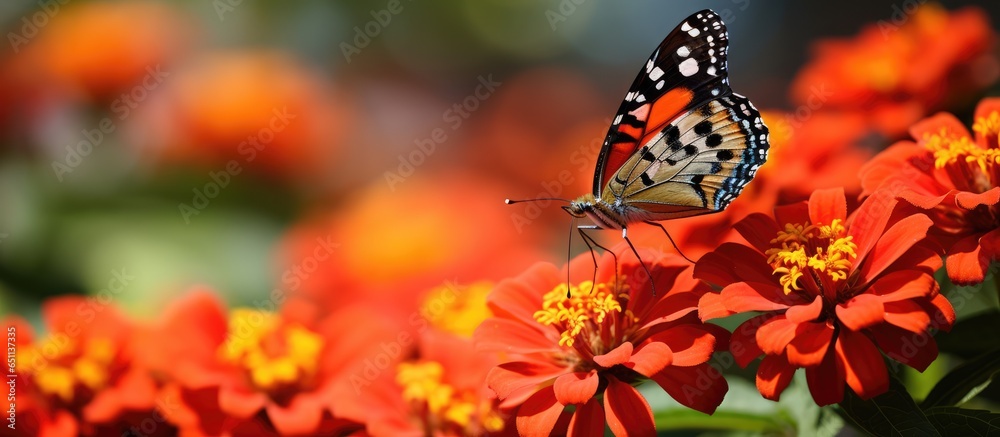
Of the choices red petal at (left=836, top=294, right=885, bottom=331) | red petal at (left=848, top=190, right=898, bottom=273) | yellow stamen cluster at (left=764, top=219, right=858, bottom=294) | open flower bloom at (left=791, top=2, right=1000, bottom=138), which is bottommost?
red petal at (left=836, top=294, right=885, bottom=331)

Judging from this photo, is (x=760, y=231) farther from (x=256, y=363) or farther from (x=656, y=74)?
(x=256, y=363)

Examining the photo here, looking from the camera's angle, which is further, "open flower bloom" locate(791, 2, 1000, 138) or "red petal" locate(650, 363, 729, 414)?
"open flower bloom" locate(791, 2, 1000, 138)

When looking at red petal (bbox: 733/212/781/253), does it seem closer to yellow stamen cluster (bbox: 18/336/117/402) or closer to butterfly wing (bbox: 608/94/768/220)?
butterfly wing (bbox: 608/94/768/220)

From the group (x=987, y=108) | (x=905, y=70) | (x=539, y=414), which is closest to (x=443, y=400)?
(x=539, y=414)

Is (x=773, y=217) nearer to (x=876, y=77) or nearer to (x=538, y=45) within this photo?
(x=876, y=77)

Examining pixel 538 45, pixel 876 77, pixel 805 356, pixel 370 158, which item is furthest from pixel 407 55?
pixel 805 356

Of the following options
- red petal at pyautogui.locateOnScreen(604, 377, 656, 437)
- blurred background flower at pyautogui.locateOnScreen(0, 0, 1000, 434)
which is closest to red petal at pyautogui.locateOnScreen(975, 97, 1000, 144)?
blurred background flower at pyautogui.locateOnScreen(0, 0, 1000, 434)

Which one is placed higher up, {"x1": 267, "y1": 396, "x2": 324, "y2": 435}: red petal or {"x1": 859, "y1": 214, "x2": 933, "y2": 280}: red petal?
{"x1": 859, "y1": 214, "x2": 933, "y2": 280}: red petal

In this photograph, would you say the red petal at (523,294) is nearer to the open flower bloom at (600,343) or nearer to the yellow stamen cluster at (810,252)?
the open flower bloom at (600,343)
